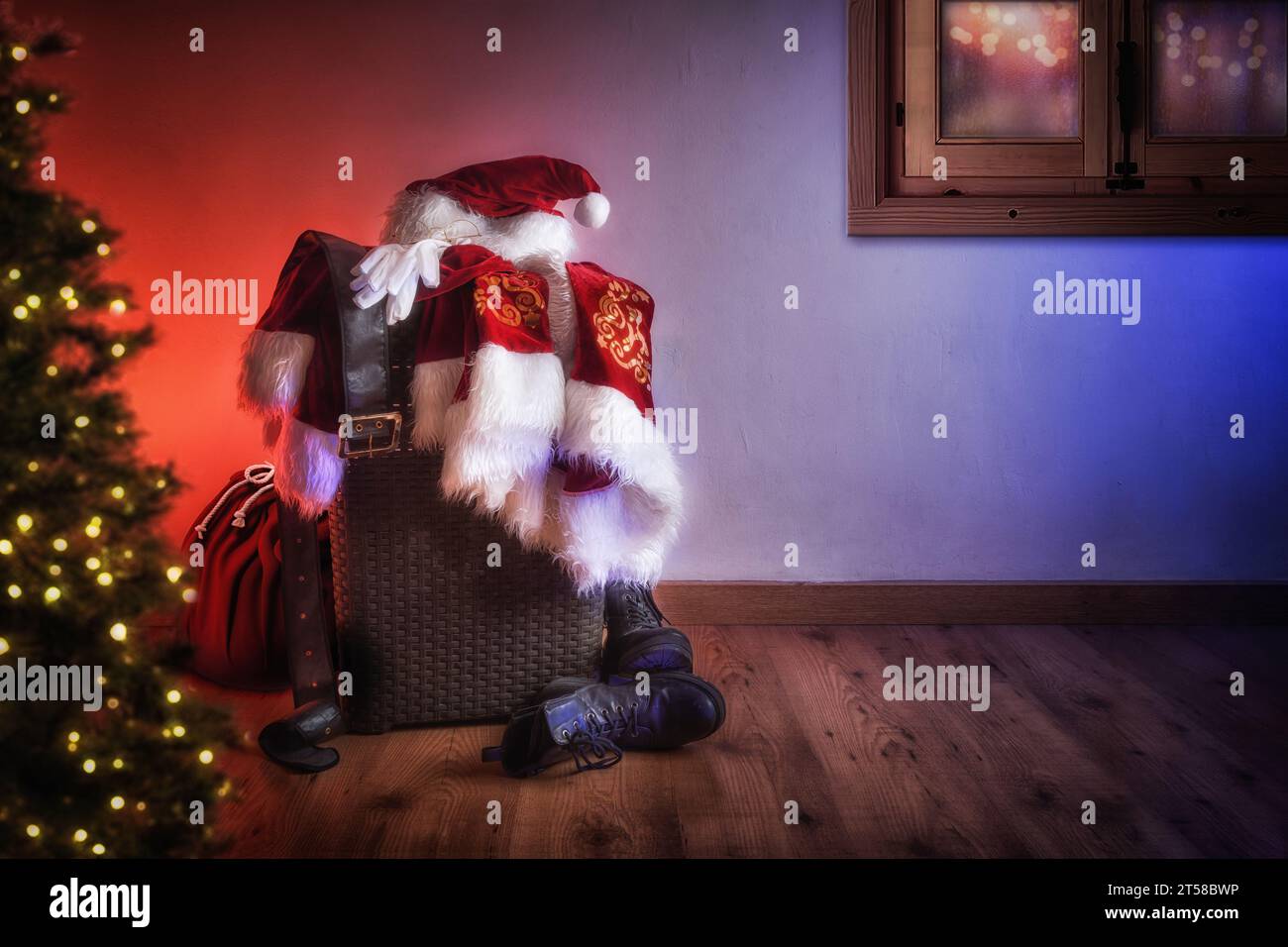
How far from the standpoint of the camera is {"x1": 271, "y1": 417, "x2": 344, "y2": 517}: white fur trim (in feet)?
5.89

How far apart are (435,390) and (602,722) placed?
0.63 m

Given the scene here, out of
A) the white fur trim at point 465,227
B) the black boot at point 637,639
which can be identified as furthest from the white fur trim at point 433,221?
the black boot at point 637,639

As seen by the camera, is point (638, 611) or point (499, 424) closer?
point (499, 424)

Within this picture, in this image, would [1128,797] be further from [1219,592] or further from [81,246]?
[81,246]

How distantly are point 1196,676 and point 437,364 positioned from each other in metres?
1.72

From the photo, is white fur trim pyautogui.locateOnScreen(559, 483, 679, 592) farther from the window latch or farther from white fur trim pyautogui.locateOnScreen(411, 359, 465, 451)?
the window latch

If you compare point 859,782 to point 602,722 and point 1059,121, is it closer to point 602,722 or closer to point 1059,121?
point 602,722

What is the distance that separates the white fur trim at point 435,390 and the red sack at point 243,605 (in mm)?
500

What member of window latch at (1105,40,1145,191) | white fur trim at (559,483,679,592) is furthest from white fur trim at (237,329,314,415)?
window latch at (1105,40,1145,191)

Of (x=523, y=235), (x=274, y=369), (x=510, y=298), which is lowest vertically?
(x=274, y=369)

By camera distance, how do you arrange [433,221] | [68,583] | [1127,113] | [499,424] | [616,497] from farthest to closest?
[1127,113], [433,221], [616,497], [499,424], [68,583]

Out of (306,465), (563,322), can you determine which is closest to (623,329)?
(563,322)

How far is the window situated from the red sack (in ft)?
5.16

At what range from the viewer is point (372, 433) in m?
1.78
